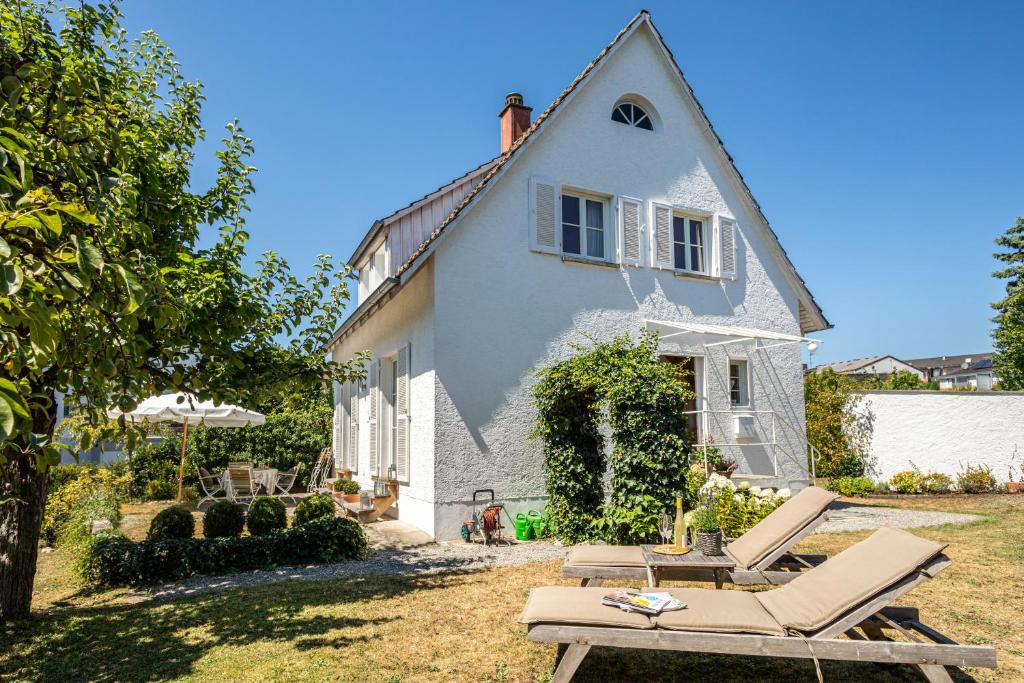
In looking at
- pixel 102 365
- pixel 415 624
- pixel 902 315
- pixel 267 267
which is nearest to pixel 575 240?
pixel 267 267

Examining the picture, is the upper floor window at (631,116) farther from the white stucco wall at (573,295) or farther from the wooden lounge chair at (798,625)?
the wooden lounge chair at (798,625)

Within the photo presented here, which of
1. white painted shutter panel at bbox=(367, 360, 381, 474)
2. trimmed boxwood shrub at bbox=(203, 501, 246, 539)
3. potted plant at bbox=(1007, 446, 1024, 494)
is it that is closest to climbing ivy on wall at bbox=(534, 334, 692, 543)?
trimmed boxwood shrub at bbox=(203, 501, 246, 539)

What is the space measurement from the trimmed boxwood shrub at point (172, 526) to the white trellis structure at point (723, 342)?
342 inches

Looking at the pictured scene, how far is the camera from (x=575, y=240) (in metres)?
12.5

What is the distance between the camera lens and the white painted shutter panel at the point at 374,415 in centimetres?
1397

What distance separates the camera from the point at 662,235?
13281 millimetres

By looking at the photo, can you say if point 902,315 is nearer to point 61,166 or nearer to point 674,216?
point 674,216

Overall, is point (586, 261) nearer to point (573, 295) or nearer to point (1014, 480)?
point (573, 295)

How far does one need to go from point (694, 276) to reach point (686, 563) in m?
8.92

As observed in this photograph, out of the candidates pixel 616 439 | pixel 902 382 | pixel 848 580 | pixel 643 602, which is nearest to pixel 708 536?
pixel 848 580

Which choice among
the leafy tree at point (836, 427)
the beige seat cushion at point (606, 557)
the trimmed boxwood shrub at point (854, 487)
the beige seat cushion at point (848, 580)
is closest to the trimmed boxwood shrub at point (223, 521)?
the beige seat cushion at point (606, 557)

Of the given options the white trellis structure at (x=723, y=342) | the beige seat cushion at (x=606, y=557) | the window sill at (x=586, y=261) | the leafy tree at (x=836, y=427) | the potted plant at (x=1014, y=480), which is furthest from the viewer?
the leafy tree at (x=836, y=427)

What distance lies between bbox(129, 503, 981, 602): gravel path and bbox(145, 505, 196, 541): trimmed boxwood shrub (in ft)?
3.45

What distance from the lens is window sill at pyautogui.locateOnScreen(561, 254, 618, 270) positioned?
12048mm
